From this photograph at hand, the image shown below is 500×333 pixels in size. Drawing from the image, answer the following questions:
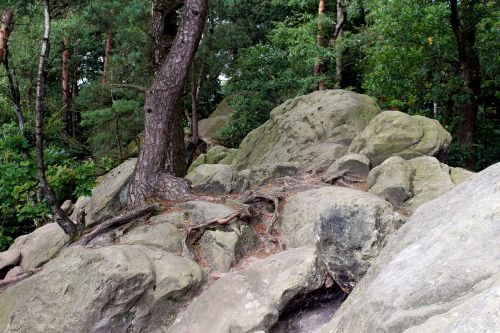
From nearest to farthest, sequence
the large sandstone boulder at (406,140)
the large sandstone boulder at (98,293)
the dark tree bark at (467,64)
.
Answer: the large sandstone boulder at (98,293), the large sandstone boulder at (406,140), the dark tree bark at (467,64)

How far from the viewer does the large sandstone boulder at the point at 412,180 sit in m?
6.43

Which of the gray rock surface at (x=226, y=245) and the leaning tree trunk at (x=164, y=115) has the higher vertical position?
the leaning tree trunk at (x=164, y=115)

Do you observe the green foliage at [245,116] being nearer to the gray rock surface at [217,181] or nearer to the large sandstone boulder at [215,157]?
the large sandstone boulder at [215,157]

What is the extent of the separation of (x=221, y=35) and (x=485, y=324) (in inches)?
579

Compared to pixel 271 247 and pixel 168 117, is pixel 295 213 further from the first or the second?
pixel 168 117

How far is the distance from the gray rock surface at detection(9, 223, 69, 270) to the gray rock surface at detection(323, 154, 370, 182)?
196 inches

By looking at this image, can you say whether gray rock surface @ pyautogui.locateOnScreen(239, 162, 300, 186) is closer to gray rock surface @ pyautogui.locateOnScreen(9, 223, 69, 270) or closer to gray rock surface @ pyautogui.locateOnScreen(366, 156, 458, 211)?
gray rock surface @ pyautogui.locateOnScreen(366, 156, 458, 211)

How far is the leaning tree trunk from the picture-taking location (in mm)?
6688

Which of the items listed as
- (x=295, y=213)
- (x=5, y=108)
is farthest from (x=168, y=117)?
(x=5, y=108)

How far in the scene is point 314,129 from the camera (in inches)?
390

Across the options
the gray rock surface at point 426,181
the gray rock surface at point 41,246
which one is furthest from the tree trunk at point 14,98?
the gray rock surface at point 426,181

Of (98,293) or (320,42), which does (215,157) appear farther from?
(98,293)

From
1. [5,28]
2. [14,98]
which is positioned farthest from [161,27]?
[14,98]

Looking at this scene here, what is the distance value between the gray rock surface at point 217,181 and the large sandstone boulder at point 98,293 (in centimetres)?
253
